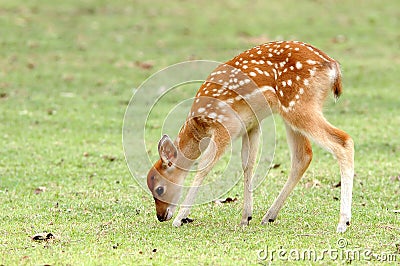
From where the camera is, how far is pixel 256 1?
2289 cm

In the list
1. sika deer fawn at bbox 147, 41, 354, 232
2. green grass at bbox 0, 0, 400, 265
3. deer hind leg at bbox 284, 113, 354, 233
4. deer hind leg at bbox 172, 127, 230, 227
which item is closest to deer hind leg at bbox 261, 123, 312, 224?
sika deer fawn at bbox 147, 41, 354, 232

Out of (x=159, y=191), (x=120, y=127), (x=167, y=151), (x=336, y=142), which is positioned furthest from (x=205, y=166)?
(x=120, y=127)

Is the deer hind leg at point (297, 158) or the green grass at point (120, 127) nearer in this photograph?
the green grass at point (120, 127)

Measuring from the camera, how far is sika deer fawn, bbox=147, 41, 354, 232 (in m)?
6.92

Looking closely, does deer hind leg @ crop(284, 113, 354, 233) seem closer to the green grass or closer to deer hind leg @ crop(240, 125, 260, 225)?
the green grass

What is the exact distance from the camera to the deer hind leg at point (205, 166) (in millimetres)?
7227

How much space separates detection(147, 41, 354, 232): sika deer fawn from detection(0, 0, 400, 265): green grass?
0.43 metres

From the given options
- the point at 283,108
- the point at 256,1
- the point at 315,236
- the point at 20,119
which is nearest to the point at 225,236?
the point at 315,236

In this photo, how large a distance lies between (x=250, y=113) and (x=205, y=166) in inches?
26.9

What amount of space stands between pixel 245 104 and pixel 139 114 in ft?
21.4

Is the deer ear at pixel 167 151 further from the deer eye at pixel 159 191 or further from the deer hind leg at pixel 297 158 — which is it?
the deer hind leg at pixel 297 158

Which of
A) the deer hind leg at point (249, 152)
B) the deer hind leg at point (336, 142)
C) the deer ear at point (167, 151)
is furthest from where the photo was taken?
the deer hind leg at point (249, 152)

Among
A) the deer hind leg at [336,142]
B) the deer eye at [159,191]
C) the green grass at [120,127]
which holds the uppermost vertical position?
the deer hind leg at [336,142]

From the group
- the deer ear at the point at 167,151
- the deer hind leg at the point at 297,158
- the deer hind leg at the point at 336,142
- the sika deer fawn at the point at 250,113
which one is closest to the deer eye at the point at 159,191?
the sika deer fawn at the point at 250,113
